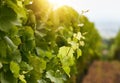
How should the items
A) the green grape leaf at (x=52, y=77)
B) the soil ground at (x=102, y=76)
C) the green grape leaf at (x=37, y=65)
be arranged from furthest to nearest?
the soil ground at (x=102, y=76), the green grape leaf at (x=52, y=77), the green grape leaf at (x=37, y=65)

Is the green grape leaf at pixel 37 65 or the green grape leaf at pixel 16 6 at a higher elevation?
the green grape leaf at pixel 16 6

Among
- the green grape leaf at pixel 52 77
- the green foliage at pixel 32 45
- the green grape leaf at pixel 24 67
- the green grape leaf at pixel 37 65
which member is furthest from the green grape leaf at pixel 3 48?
the green grape leaf at pixel 52 77

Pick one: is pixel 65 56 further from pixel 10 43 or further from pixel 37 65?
pixel 10 43

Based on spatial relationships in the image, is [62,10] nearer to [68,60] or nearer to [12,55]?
[68,60]

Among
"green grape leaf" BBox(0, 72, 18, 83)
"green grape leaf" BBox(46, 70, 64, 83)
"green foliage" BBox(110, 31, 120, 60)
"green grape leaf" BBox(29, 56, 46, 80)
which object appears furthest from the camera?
"green foliage" BBox(110, 31, 120, 60)

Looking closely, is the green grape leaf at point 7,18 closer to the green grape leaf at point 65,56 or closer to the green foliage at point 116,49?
the green grape leaf at point 65,56

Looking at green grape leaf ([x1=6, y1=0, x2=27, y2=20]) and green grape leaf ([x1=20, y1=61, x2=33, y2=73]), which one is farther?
green grape leaf ([x1=20, y1=61, x2=33, y2=73])

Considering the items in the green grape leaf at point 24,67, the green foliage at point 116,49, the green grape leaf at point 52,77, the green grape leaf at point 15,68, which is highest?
the green grape leaf at point 15,68

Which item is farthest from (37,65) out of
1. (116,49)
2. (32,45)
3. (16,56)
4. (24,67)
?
(116,49)

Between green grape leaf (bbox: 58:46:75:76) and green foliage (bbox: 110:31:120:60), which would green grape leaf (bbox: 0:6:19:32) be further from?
green foliage (bbox: 110:31:120:60)

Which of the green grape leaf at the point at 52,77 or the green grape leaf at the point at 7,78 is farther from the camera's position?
the green grape leaf at the point at 52,77

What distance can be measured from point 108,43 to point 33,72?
175 ft

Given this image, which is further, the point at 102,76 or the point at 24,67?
the point at 102,76

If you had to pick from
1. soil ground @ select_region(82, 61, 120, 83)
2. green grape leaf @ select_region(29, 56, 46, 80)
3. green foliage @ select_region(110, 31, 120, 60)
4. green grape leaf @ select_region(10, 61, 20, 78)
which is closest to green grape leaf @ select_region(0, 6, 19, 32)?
green grape leaf @ select_region(10, 61, 20, 78)
